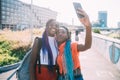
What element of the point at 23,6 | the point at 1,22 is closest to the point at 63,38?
the point at 1,22

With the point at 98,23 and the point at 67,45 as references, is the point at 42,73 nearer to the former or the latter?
the point at 67,45

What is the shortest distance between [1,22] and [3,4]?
8.56 meters

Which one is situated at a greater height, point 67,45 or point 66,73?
point 67,45

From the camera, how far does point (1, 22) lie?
→ 10912 cm

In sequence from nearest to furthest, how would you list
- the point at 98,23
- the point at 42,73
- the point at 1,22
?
1. the point at 42,73
2. the point at 1,22
3. the point at 98,23

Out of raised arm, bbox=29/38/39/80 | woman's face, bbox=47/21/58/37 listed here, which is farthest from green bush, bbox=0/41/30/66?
raised arm, bbox=29/38/39/80

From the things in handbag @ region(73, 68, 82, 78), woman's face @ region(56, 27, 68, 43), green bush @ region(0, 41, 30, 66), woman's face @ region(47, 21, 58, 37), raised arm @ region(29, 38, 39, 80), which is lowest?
green bush @ region(0, 41, 30, 66)

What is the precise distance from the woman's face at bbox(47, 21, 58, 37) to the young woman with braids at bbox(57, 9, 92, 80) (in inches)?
2.3

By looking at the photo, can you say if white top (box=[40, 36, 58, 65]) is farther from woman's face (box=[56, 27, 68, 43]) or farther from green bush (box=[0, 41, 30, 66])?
green bush (box=[0, 41, 30, 66])

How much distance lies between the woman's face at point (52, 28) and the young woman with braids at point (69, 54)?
0.19ft

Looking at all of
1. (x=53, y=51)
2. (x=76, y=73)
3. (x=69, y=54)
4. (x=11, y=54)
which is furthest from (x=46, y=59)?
(x=11, y=54)

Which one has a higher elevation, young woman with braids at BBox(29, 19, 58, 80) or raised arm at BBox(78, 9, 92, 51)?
raised arm at BBox(78, 9, 92, 51)

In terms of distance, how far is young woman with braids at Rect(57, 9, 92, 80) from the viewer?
4.05m

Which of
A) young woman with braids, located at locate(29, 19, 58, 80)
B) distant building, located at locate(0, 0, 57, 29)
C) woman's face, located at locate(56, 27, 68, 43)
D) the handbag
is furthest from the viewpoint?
distant building, located at locate(0, 0, 57, 29)
